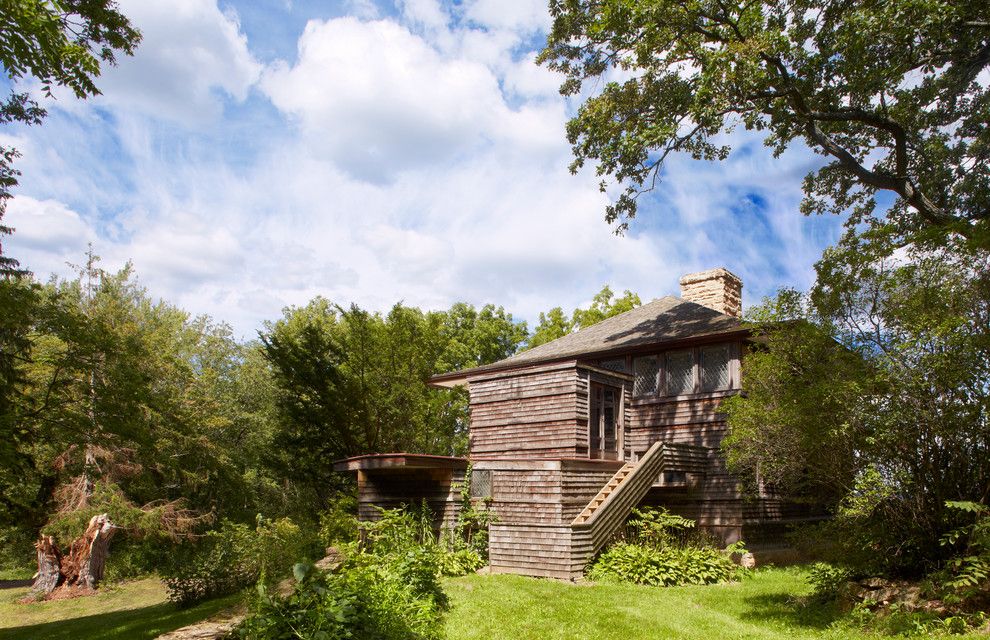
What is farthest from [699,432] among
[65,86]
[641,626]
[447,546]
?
[65,86]

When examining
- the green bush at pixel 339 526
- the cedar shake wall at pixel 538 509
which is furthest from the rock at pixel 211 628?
the green bush at pixel 339 526

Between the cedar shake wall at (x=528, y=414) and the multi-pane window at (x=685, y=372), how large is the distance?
9.97 ft

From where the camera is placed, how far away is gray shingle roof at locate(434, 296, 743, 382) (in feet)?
61.0

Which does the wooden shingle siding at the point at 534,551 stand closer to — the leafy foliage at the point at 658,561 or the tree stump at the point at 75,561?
the leafy foliage at the point at 658,561

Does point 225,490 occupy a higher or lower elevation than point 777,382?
lower

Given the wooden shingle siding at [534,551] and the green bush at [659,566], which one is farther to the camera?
the wooden shingle siding at [534,551]

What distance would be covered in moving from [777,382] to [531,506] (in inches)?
258

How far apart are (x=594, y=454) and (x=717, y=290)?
314 inches

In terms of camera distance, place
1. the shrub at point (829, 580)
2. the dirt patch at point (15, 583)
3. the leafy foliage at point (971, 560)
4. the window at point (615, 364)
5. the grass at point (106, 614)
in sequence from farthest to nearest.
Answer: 1. the dirt patch at point (15, 583)
2. the window at point (615, 364)
3. the grass at point (106, 614)
4. the shrub at point (829, 580)
5. the leafy foliage at point (971, 560)

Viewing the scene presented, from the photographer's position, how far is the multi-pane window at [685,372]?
1797 centimetres

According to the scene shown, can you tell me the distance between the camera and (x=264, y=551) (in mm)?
15016

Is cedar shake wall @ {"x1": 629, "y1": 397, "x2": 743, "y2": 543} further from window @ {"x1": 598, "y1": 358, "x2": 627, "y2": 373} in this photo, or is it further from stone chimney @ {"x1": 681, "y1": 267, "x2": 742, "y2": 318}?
stone chimney @ {"x1": 681, "y1": 267, "x2": 742, "y2": 318}

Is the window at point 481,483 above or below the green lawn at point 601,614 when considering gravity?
above

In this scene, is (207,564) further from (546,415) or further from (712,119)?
(712,119)
